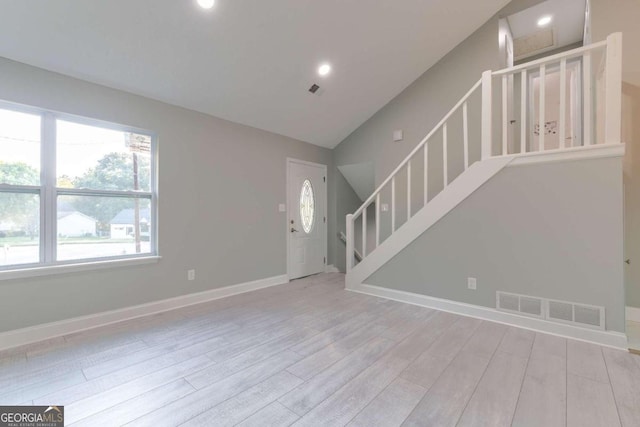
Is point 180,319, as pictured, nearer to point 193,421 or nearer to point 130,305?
point 130,305

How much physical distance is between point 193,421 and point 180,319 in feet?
5.32

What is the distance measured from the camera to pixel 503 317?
2.74 meters

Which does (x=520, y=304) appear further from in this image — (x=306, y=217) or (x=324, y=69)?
(x=324, y=69)

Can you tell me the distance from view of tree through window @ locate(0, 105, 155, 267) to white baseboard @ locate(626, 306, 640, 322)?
5.08 m

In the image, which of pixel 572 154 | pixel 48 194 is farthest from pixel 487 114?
pixel 48 194

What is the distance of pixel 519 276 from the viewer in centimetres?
269

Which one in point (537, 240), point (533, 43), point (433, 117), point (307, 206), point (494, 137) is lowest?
point (537, 240)

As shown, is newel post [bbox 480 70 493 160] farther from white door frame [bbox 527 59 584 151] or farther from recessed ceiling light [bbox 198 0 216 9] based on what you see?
recessed ceiling light [bbox 198 0 216 9]

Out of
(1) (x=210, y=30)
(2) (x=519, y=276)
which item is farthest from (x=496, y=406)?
(1) (x=210, y=30)

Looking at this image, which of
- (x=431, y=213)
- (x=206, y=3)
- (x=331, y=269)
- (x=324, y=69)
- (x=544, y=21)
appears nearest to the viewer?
(x=206, y=3)

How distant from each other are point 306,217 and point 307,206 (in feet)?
0.65

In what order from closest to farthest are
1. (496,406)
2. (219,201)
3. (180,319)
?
(496,406), (180,319), (219,201)

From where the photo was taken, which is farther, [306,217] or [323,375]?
[306,217]

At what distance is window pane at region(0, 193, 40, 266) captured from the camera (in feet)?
7.62
